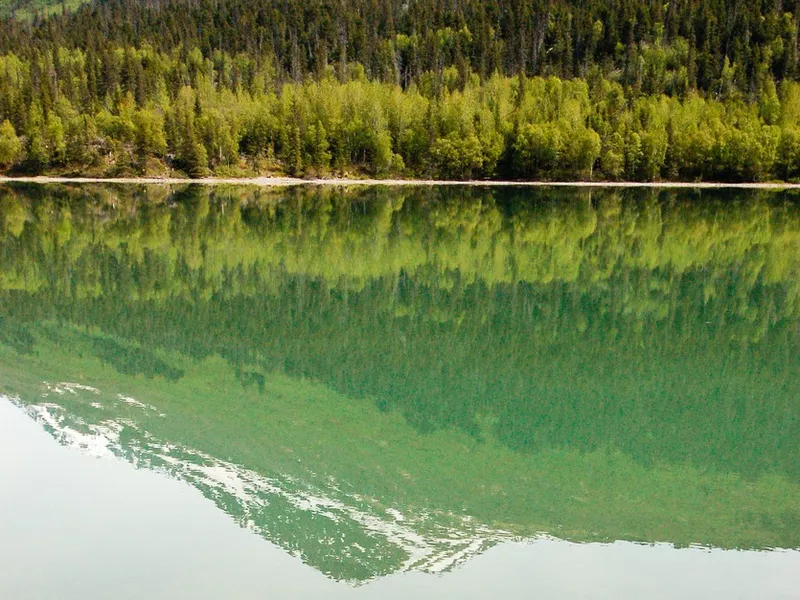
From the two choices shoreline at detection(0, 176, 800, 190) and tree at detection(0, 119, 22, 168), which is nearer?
tree at detection(0, 119, 22, 168)

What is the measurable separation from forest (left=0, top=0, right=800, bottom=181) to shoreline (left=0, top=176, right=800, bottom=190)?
5.17ft

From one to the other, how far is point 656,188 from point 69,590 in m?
91.8

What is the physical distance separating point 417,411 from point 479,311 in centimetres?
1000

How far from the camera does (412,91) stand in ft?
391

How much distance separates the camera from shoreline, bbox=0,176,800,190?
3533 inches

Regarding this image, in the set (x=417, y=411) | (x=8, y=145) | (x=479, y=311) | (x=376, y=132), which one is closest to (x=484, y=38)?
(x=376, y=132)

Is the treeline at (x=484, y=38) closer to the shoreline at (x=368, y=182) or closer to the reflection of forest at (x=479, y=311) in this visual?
the shoreline at (x=368, y=182)

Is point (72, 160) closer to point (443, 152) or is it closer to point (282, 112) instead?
point (282, 112)

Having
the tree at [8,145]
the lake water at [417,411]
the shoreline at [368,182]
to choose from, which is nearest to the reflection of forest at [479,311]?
the lake water at [417,411]

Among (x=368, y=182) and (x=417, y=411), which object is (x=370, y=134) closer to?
(x=368, y=182)

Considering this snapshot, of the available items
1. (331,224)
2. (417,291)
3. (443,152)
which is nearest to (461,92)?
(443,152)

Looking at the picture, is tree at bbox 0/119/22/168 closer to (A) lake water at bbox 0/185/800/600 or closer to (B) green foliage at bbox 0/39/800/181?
(B) green foliage at bbox 0/39/800/181

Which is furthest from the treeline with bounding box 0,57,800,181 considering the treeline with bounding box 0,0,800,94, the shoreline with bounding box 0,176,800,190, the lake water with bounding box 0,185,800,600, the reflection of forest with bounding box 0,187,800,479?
the lake water with bounding box 0,185,800,600

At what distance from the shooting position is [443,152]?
98.6m
